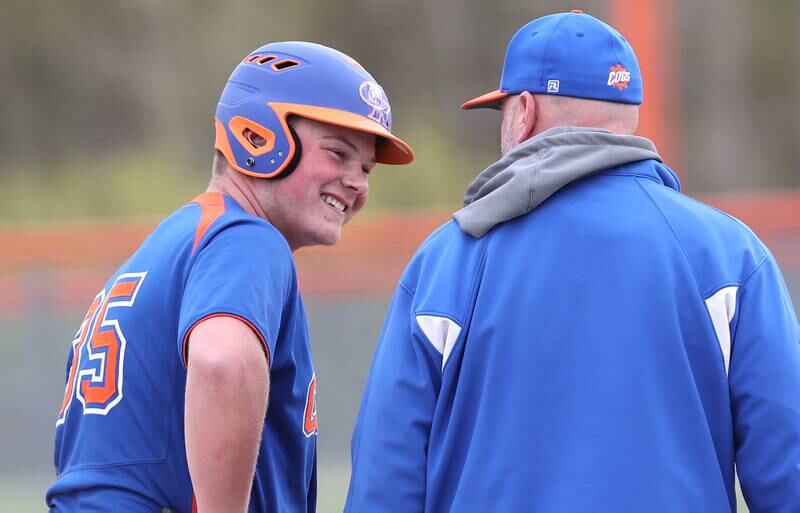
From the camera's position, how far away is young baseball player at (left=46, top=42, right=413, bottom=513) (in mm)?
2531

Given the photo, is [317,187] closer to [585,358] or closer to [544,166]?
[544,166]

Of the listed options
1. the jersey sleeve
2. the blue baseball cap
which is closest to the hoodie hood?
the blue baseball cap

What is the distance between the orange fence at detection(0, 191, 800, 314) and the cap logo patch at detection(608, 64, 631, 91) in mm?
8273

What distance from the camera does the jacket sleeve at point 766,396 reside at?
8.84 ft

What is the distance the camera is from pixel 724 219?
2.84 meters

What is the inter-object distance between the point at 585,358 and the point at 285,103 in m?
0.97

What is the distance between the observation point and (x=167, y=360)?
272cm

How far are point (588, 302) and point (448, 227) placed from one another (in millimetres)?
422

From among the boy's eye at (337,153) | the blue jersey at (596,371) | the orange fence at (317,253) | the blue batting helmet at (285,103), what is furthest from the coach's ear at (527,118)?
the orange fence at (317,253)

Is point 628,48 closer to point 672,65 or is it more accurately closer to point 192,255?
point 192,255

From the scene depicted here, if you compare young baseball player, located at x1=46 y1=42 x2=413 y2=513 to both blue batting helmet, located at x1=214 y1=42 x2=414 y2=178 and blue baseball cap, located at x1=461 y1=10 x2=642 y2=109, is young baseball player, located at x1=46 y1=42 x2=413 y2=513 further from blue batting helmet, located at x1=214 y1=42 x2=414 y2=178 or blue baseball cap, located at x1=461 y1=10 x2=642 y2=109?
blue baseball cap, located at x1=461 y1=10 x2=642 y2=109

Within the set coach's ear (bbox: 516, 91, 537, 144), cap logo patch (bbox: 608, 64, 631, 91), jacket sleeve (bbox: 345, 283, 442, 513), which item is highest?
cap logo patch (bbox: 608, 64, 631, 91)

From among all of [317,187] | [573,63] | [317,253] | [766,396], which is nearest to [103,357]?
[317,187]

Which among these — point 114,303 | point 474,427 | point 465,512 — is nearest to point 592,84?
point 474,427
